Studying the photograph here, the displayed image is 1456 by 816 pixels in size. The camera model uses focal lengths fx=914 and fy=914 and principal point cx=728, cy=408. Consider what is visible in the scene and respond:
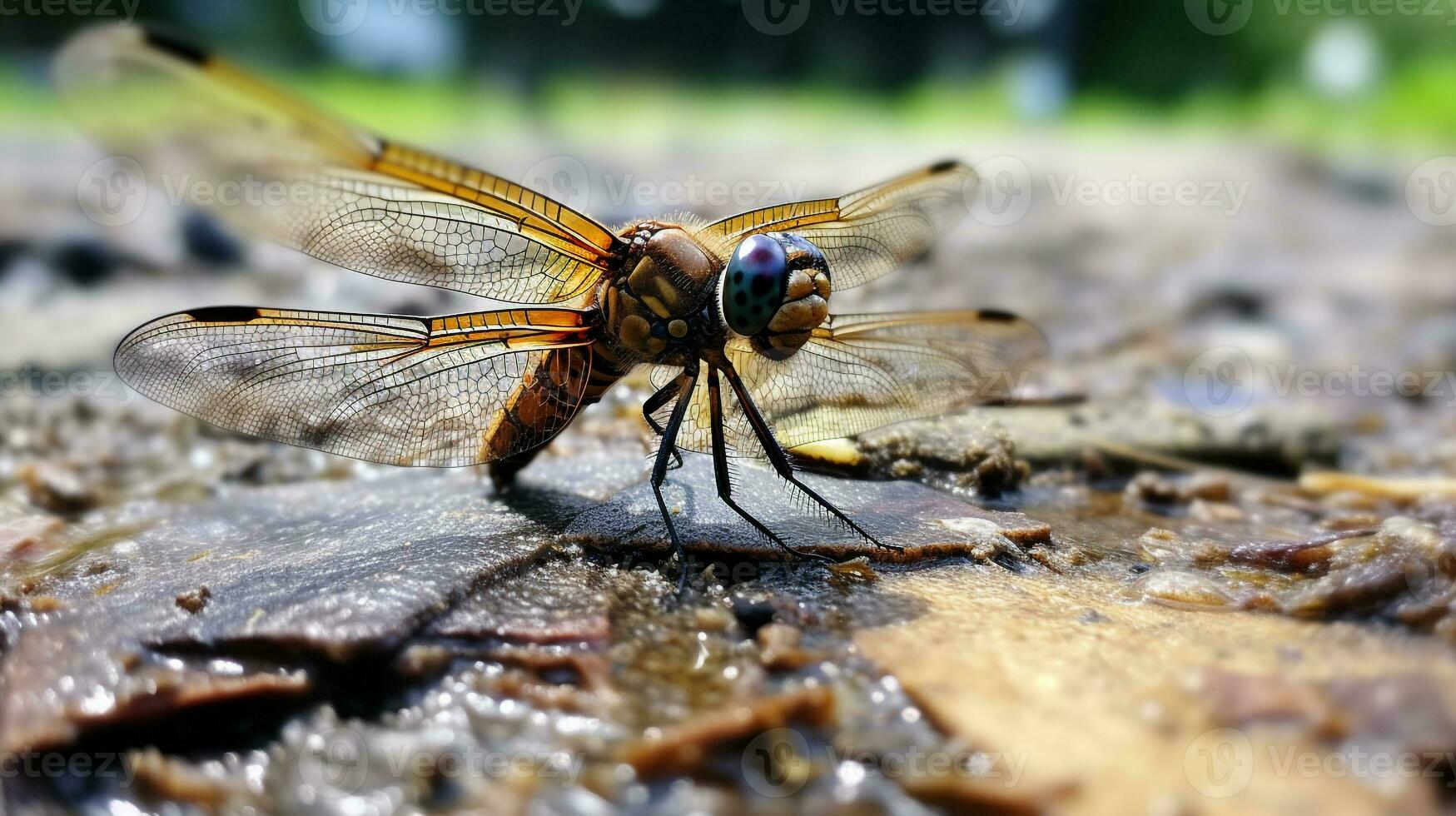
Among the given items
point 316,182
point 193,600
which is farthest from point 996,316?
point 193,600

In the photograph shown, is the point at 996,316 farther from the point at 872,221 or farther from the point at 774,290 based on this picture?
the point at 774,290

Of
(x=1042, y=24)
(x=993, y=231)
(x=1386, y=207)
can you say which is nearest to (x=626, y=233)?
(x=993, y=231)

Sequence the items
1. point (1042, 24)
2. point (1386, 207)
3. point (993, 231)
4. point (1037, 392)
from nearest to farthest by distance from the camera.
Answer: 1. point (1037, 392)
2. point (993, 231)
3. point (1386, 207)
4. point (1042, 24)

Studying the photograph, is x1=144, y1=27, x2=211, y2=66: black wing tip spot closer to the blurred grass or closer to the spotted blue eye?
the spotted blue eye

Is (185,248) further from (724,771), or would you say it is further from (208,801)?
(724,771)

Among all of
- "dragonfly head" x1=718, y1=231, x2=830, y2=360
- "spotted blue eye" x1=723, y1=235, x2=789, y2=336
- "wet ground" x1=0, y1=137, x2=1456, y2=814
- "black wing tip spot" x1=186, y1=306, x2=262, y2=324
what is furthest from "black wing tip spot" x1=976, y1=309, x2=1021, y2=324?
"black wing tip spot" x1=186, y1=306, x2=262, y2=324
